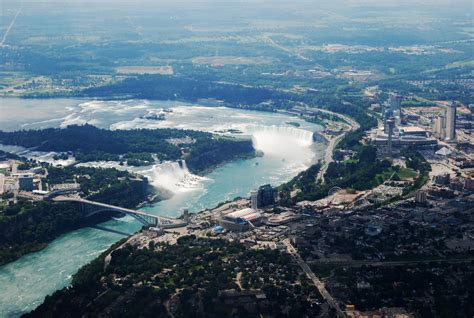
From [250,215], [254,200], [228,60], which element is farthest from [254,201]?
[228,60]

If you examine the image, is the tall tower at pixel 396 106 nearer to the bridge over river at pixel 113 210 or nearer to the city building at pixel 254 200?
the city building at pixel 254 200

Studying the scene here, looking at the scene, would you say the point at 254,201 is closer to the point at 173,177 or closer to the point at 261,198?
the point at 261,198

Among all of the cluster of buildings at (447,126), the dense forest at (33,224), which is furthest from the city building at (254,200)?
the cluster of buildings at (447,126)

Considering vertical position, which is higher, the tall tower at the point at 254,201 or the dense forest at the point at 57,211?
the tall tower at the point at 254,201

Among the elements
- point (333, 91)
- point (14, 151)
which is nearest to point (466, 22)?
point (333, 91)

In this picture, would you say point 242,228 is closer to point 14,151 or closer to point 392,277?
point 392,277

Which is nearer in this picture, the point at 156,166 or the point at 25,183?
the point at 25,183

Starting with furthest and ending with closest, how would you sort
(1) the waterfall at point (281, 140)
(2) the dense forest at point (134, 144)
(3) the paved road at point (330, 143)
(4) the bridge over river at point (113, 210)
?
(1) the waterfall at point (281, 140), (2) the dense forest at point (134, 144), (3) the paved road at point (330, 143), (4) the bridge over river at point (113, 210)
